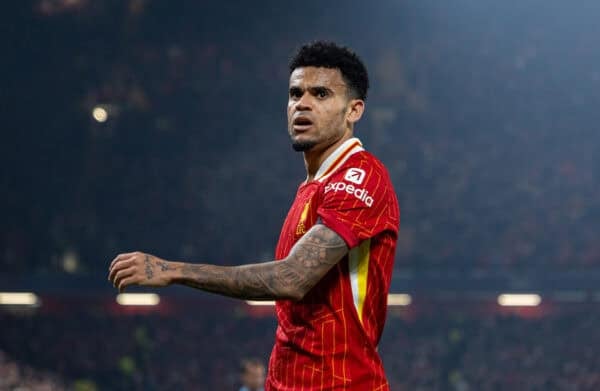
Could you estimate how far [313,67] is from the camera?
285cm

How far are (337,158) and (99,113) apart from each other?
18799mm

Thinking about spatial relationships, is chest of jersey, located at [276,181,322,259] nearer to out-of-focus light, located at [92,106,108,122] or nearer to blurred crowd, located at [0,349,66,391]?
blurred crowd, located at [0,349,66,391]

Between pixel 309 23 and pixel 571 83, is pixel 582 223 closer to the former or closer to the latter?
pixel 571 83

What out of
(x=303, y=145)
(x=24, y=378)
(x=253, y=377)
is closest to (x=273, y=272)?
(x=303, y=145)

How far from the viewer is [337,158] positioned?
278 centimetres

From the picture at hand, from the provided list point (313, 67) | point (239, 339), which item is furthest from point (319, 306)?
point (239, 339)

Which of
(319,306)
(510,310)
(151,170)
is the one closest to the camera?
(319,306)

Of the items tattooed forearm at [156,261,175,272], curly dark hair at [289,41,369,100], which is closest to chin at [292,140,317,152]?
curly dark hair at [289,41,369,100]

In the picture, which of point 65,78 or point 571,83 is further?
point 571,83

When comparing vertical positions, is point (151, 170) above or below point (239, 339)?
above

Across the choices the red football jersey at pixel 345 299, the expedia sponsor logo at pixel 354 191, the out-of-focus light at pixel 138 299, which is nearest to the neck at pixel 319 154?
the red football jersey at pixel 345 299

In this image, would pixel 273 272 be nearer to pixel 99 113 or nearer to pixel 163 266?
pixel 163 266

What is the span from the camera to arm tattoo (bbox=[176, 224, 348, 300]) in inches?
94.6

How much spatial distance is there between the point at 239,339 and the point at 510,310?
665 cm
